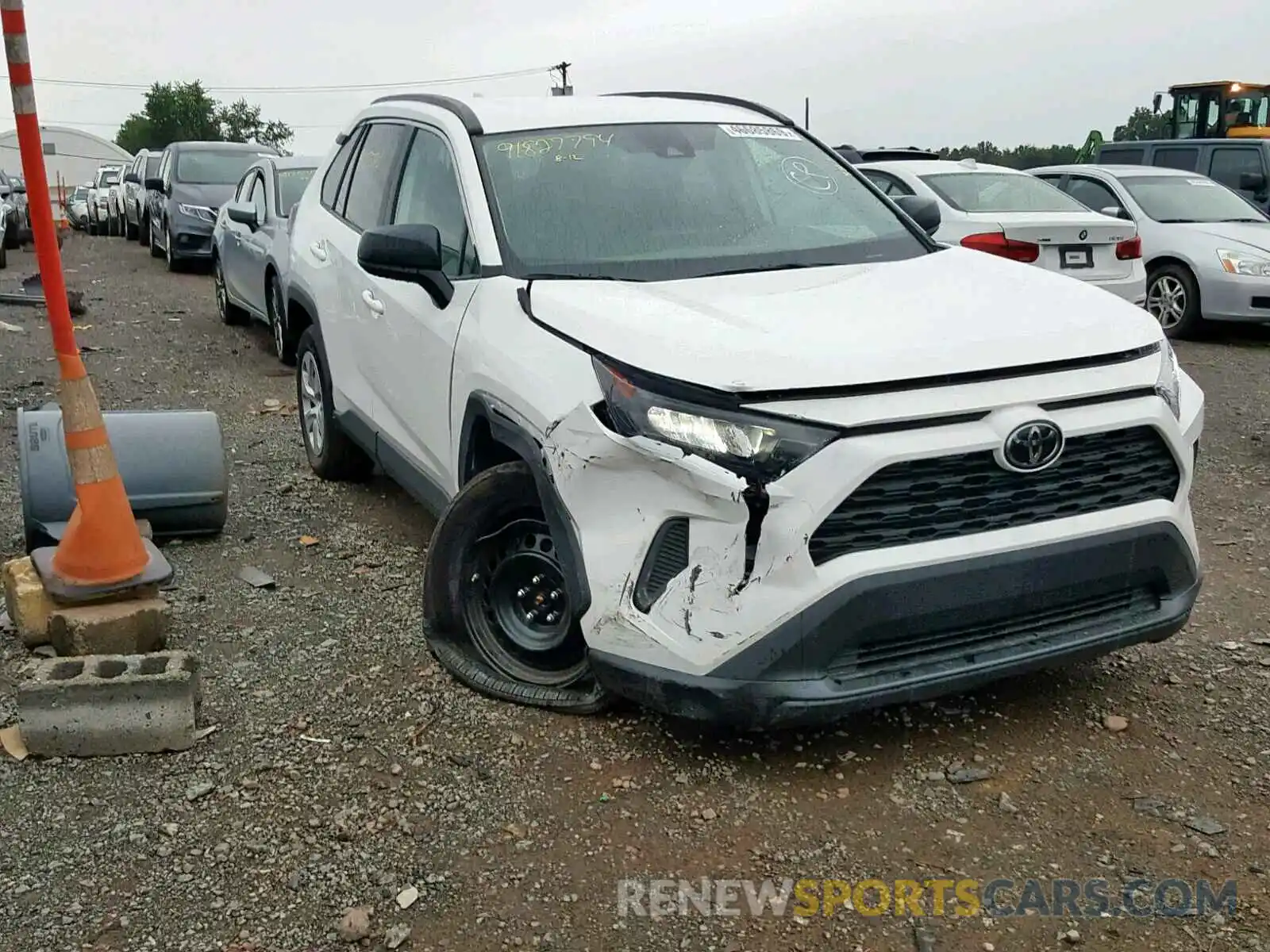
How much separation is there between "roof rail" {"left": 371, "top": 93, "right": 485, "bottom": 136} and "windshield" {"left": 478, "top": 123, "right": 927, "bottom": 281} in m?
0.07

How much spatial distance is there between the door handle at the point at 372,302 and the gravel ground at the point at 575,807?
114 centimetres

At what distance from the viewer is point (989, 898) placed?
9.50 ft

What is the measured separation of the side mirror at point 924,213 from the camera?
4824 mm

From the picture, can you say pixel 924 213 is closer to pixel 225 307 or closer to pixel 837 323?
pixel 837 323

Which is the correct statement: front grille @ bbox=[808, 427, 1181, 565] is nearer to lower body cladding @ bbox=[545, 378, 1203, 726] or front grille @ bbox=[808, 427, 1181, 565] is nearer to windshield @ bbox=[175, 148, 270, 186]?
lower body cladding @ bbox=[545, 378, 1203, 726]

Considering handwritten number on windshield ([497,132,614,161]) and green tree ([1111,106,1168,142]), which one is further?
green tree ([1111,106,1168,142])

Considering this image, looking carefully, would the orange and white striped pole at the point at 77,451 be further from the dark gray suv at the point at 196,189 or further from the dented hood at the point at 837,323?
the dark gray suv at the point at 196,189

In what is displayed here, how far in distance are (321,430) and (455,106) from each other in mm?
2136

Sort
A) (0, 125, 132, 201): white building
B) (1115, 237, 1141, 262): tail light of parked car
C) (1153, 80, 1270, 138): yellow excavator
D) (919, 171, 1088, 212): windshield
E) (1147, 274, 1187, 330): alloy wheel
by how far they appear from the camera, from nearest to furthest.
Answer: (1115, 237, 1141, 262): tail light of parked car < (919, 171, 1088, 212): windshield < (1147, 274, 1187, 330): alloy wheel < (1153, 80, 1270, 138): yellow excavator < (0, 125, 132, 201): white building

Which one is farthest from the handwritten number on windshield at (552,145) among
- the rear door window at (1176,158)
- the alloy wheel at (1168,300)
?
the rear door window at (1176,158)

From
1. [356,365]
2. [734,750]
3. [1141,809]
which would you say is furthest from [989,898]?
[356,365]

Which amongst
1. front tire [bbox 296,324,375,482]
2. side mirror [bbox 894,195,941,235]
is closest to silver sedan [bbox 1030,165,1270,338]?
side mirror [bbox 894,195,941,235]

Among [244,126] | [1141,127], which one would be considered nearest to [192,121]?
[244,126]

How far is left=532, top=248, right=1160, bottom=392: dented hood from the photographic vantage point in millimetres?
3115
